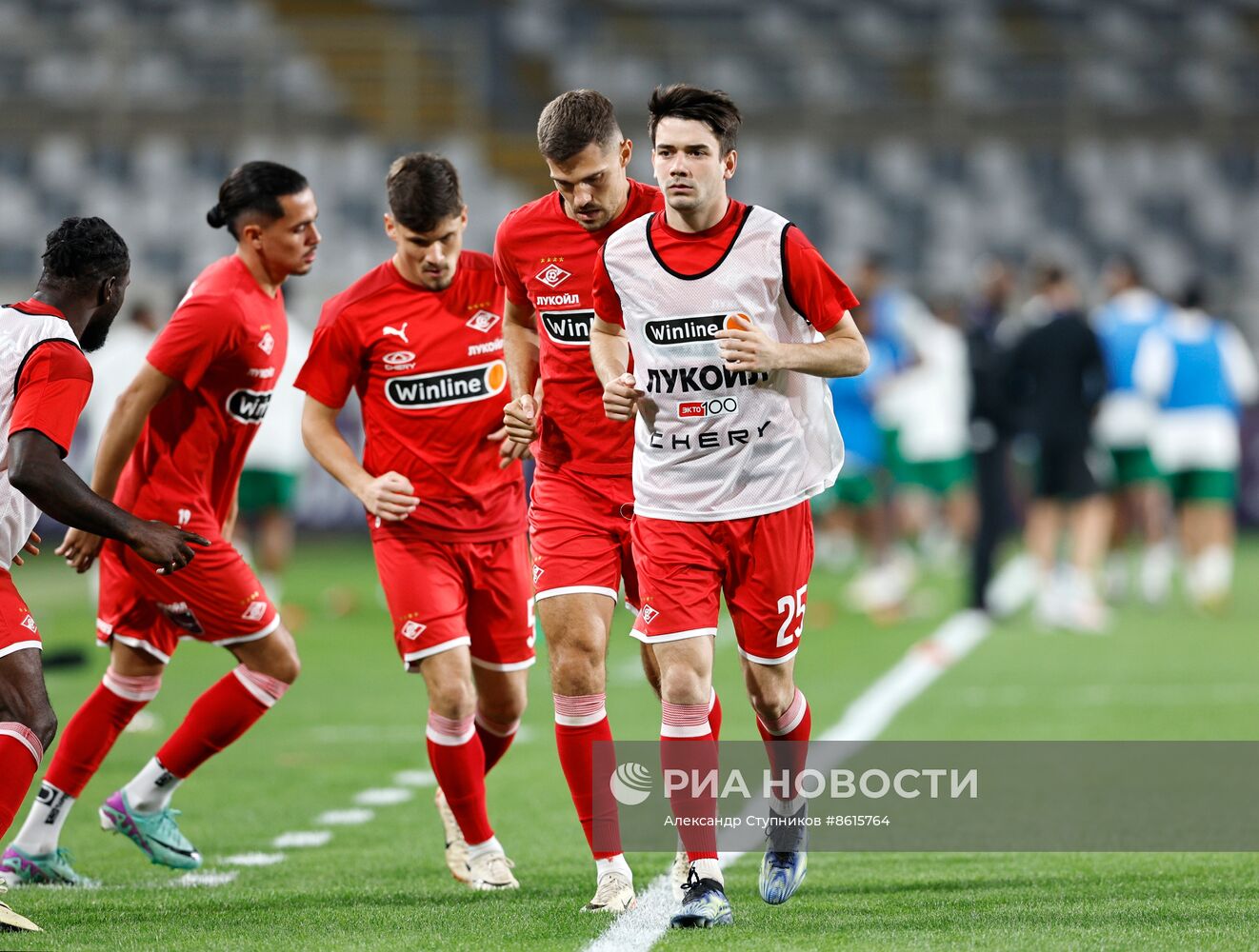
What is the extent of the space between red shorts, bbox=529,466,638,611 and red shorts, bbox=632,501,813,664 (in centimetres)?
25

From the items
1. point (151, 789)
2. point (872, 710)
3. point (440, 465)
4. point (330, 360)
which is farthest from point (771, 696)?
point (872, 710)

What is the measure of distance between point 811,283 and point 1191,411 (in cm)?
1202

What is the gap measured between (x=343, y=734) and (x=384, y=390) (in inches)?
150

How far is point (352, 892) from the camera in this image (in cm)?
559

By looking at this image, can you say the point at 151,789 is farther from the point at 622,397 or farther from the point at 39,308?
the point at 622,397

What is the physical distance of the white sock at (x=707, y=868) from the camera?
499cm

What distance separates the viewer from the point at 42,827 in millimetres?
5906

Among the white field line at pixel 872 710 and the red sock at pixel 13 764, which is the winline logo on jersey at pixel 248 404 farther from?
the white field line at pixel 872 710

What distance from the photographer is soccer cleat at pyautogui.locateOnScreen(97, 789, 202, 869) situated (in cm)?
612

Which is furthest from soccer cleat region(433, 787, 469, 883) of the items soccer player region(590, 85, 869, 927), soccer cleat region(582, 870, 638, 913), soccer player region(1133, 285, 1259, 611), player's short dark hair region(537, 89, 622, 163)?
soccer player region(1133, 285, 1259, 611)

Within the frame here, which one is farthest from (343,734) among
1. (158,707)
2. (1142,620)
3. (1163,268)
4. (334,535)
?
(1163,268)

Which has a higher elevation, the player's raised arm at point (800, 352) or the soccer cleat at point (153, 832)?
the player's raised arm at point (800, 352)

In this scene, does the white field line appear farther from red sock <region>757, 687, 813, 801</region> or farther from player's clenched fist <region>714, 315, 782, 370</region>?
player's clenched fist <region>714, 315, 782, 370</region>

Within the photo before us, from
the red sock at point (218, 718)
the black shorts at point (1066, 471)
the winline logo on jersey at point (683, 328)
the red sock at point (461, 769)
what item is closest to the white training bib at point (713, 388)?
the winline logo on jersey at point (683, 328)
